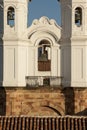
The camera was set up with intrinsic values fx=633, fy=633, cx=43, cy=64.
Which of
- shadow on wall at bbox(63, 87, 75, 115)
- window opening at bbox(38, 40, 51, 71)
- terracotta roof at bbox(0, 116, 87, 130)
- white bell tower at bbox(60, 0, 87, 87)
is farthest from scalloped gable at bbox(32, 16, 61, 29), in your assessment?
terracotta roof at bbox(0, 116, 87, 130)

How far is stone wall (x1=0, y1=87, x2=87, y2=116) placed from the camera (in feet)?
96.8

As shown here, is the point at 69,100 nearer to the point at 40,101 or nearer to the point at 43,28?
the point at 40,101

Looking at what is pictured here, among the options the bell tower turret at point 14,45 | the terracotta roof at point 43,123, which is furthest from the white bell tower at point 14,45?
the terracotta roof at point 43,123

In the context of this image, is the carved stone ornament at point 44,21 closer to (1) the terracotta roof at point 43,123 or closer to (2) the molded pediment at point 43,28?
(2) the molded pediment at point 43,28

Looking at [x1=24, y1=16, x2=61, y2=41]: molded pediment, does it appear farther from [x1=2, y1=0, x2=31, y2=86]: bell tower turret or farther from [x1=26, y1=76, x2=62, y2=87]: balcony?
[x1=26, y1=76, x2=62, y2=87]: balcony

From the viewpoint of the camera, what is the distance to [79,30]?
29.8 metres

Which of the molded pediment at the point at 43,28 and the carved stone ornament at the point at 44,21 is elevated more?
the carved stone ornament at the point at 44,21

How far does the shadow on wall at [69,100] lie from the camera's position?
29438 millimetres

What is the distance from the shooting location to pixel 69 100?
2961 cm

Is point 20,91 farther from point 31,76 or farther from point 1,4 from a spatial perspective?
point 1,4

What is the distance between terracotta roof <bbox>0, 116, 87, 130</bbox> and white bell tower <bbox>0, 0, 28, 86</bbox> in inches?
227

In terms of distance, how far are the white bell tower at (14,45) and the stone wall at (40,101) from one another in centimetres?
54

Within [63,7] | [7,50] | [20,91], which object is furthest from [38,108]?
[63,7]

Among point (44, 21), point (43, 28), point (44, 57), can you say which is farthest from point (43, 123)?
point (44, 21)
